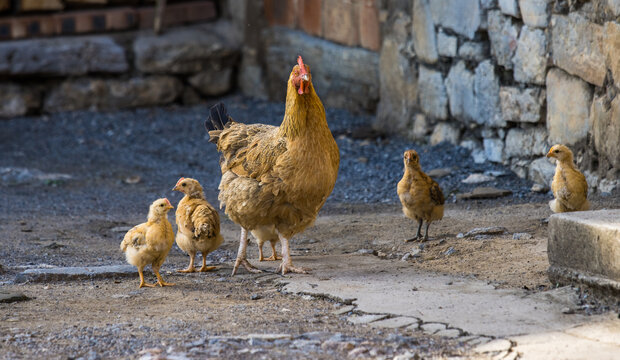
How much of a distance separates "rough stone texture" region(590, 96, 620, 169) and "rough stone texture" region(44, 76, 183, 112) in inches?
306

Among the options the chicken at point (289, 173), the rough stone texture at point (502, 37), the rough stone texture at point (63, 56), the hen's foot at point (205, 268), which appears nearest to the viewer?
the chicken at point (289, 173)

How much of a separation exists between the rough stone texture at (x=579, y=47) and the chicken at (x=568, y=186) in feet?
3.66

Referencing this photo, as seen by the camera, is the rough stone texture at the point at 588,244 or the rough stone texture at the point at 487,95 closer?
the rough stone texture at the point at 588,244

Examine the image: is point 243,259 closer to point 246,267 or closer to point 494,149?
point 246,267

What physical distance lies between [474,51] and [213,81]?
5708 millimetres

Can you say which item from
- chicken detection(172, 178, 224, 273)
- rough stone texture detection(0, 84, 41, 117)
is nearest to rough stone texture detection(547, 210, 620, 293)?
chicken detection(172, 178, 224, 273)

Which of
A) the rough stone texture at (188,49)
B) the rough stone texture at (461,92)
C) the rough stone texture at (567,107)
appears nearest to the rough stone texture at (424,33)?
the rough stone texture at (461,92)

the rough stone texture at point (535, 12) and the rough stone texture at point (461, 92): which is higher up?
the rough stone texture at point (535, 12)

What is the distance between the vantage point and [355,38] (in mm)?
11234

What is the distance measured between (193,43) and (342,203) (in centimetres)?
571

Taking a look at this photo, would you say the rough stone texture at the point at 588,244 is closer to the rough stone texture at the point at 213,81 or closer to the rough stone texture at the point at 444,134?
the rough stone texture at the point at 444,134

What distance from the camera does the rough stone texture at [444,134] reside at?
31.9 ft

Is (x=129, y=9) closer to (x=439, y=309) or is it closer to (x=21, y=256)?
(x=21, y=256)

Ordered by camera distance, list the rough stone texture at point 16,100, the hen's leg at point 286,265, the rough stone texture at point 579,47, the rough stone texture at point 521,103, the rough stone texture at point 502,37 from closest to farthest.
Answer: the hen's leg at point 286,265 < the rough stone texture at point 579,47 < the rough stone texture at point 521,103 < the rough stone texture at point 502,37 < the rough stone texture at point 16,100
